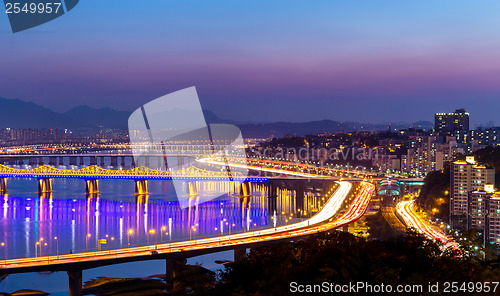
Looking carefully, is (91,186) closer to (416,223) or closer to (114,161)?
(416,223)

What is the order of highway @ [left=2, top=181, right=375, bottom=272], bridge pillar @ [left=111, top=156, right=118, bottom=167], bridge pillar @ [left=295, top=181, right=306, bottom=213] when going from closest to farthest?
1. highway @ [left=2, top=181, right=375, bottom=272]
2. bridge pillar @ [left=295, top=181, right=306, bottom=213]
3. bridge pillar @ [left=111, top=156, right=118, bottom=167]

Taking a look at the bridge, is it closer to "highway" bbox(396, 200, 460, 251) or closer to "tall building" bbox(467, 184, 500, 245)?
"highway" bbox(396, 200, 460, 251)

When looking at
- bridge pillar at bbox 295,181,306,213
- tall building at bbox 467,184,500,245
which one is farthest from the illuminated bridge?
tall building at bbox 467,184,500,245

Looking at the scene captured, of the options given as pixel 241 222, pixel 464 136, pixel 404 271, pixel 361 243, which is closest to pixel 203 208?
pixel 241 222

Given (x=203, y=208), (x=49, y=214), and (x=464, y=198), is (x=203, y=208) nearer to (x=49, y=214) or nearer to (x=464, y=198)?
(x=49, y=214)

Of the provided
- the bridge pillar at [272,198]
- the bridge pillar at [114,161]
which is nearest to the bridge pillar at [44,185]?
the bridge pillar at [272,198]
